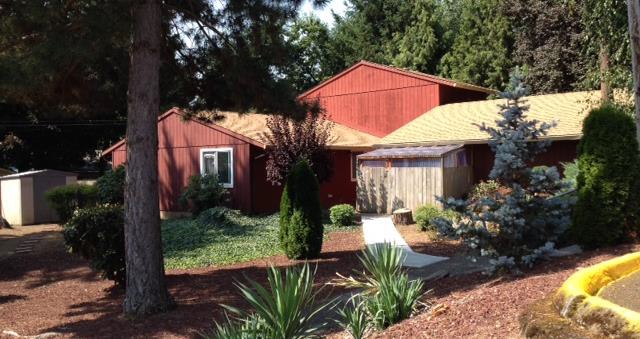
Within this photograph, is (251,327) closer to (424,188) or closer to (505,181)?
(505,181)

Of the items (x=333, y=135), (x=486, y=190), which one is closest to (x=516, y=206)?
(x=486, y=190)

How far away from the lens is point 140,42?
29.4ft

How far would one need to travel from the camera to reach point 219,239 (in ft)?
53.9

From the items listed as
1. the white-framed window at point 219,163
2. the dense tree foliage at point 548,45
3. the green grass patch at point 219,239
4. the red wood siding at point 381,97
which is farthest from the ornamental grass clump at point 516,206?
the dense tree foliage at point 548,45

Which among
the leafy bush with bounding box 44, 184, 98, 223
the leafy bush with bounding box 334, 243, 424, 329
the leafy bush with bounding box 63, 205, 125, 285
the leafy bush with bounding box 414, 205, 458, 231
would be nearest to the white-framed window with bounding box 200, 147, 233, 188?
the leafy bush with bounding box 44, 184, 98, 223

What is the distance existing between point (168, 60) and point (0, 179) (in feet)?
52.0

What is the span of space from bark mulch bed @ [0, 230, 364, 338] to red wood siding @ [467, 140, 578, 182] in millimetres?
7762

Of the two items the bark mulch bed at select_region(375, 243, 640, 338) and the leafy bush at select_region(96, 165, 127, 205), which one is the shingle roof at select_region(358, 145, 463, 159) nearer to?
the leafy bush at select_region(96, 165, 127, 205)

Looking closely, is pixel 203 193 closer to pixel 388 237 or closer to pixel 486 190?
pixel 388 237

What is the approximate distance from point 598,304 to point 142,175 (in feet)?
22.2

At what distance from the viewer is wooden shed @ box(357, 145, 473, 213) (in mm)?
19234

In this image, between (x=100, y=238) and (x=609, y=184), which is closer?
(x=609, y=184)

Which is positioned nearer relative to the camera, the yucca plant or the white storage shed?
the yucca plant

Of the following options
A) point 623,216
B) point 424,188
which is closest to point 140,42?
point 623,216
